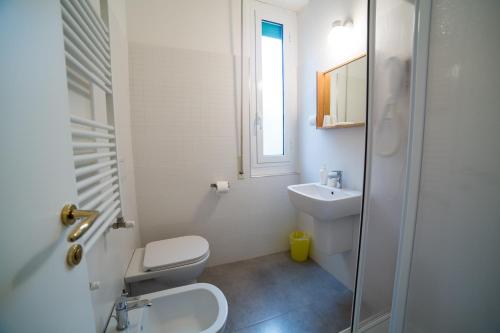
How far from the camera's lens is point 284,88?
211 cm

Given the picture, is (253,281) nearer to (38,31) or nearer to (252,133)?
(252,133)

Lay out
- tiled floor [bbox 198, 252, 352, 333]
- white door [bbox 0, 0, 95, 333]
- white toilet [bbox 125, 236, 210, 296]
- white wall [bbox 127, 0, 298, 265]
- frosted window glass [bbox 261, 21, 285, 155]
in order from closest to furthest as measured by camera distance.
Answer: white door [bbox 0, 0, 95, 333] < white toilet [bbox 125, 236, 210, 296] < tiled floor [bbox 198, 252, 352, 333] < white wall [bbox 127, 0, 298, 265] < frosted window glass [bbox 261, 21, 285, 155]

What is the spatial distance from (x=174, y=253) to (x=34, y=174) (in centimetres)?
122

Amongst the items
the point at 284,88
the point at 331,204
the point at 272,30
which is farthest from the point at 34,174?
the point at 272,30

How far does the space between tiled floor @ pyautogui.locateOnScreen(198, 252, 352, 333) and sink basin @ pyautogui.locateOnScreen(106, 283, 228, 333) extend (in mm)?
343

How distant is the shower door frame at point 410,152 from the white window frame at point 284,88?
1.23m

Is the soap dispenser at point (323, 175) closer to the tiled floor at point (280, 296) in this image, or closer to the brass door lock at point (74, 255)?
the tiled floor at point (280, 296)

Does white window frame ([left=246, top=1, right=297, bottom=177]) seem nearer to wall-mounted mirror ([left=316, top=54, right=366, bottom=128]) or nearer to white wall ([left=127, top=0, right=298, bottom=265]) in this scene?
white wall ([left=127, top=0, right=298, bottom=265])

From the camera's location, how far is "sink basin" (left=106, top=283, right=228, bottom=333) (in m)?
1.08

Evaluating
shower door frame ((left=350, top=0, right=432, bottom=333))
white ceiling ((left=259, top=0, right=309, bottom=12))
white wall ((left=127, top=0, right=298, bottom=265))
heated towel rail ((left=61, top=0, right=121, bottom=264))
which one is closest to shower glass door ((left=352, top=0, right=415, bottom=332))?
shower door frame ((left=350, top=0, right=432, bottom=333))

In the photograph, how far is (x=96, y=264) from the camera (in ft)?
2.66

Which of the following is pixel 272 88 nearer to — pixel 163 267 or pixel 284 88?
pixel 284 88

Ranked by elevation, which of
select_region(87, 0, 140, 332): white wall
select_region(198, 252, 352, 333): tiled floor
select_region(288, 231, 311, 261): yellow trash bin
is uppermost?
select_region(87, 0, 140, 332): white wall

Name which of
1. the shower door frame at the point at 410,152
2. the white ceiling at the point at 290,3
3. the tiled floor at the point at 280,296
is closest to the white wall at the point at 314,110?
the white ceiling at the point at 290,3
